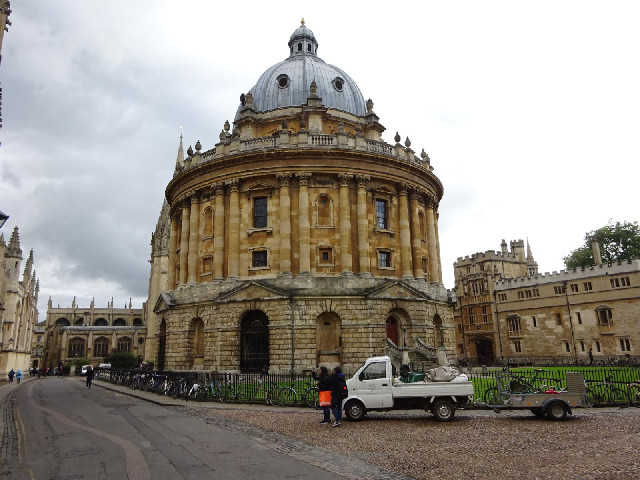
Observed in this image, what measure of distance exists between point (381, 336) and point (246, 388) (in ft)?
40.2

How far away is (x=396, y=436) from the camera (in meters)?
12.1

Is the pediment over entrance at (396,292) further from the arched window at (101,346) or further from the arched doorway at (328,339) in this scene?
the arched window at (101,346)

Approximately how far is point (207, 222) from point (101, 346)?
67.6 metres

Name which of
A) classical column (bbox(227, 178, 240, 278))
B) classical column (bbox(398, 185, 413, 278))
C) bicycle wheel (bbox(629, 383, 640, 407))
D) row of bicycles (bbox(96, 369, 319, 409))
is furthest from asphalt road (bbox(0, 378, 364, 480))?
classical column (bbox(398, 185, 413, 278))

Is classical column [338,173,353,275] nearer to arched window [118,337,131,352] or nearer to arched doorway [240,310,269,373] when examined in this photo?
arched doorway [240,310,269,373]

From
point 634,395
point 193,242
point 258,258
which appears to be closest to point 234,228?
point 258,258

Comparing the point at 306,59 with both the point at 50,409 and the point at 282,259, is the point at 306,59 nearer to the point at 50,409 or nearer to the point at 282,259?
the point at 282,259

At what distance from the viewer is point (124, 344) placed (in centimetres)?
9200

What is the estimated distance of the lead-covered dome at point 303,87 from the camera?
40531 mm

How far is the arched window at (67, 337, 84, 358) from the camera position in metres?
89.2

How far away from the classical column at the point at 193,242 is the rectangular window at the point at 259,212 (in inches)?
196

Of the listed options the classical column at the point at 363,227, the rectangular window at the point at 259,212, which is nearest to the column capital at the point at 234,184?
the rectangular window at the point at 259,212

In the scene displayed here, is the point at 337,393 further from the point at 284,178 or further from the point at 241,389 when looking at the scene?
the point at 284,178

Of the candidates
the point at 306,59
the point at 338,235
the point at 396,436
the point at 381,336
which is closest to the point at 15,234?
the point at 306,59
